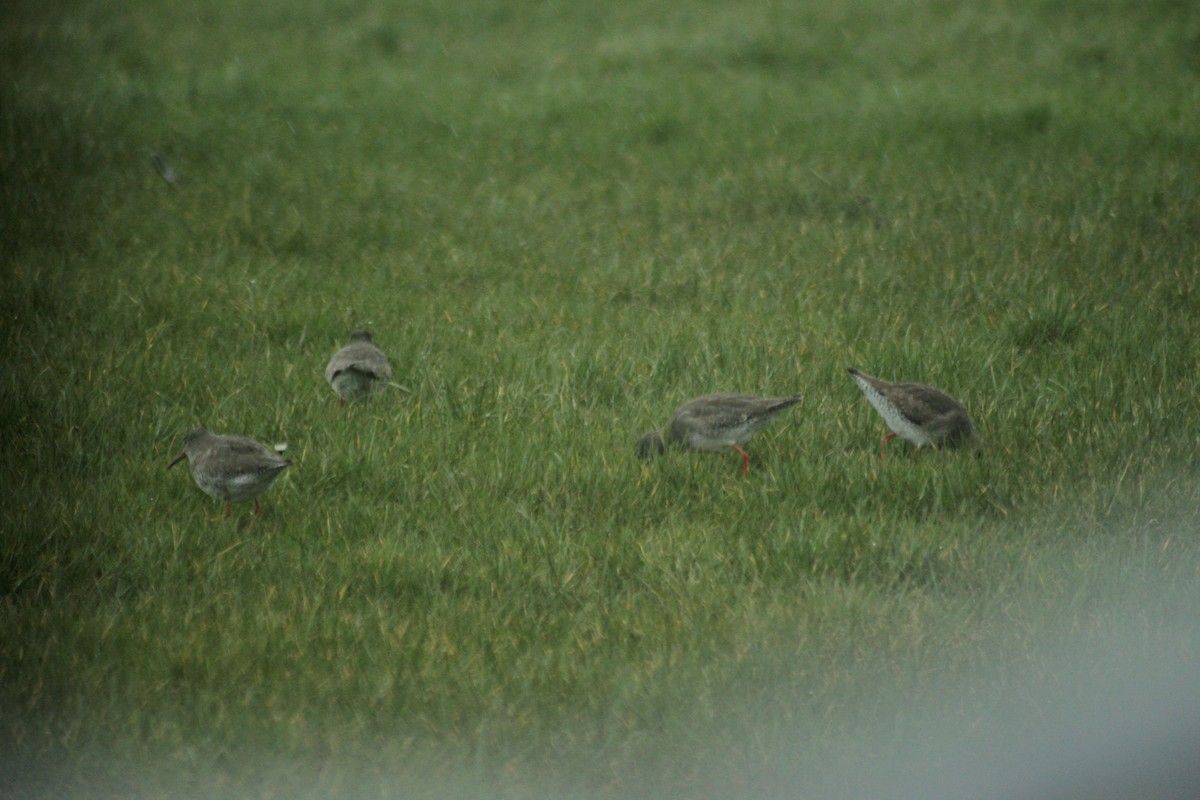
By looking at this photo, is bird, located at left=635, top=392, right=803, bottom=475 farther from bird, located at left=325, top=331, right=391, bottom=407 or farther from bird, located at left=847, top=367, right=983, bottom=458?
bird, located at left=325, top=331, right=391, bottom=407

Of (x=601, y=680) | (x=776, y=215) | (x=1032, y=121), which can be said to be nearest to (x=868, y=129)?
(x=1032, y=121)

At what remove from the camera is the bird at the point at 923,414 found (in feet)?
20.7

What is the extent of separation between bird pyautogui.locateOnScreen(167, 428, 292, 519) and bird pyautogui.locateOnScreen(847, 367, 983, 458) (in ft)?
9.52

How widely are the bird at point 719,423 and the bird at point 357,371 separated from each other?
162 cm

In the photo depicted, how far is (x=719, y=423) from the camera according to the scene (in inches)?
245

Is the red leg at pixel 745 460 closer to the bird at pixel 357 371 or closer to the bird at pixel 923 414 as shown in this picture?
the bird at pixel 923 414

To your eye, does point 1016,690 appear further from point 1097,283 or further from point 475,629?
point 1097,283

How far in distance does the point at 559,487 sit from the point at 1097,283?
15.7 feet

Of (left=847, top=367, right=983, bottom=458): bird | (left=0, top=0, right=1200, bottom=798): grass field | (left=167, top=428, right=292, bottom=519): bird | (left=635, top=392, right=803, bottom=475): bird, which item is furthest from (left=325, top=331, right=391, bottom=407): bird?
(left=847, top=367, right=983, bottom=458): bird

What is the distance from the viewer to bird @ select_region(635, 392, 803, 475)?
6.21 m

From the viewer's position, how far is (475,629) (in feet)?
16.5

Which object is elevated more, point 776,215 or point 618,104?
point 618,104

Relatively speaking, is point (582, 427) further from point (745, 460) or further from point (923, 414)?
point (923, 414)

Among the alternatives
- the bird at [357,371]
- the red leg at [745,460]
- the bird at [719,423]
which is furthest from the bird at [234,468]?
the red leg at [745,460]
